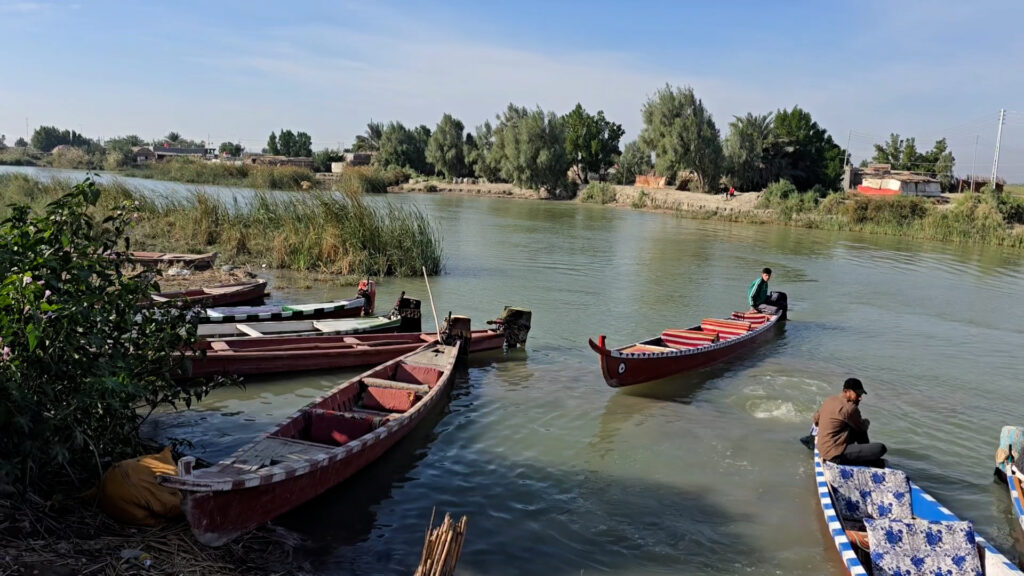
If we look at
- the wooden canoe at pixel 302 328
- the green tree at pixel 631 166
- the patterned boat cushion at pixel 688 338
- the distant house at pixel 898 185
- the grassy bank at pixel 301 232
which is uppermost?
the green tree at pixel 631 166

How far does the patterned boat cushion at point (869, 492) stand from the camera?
688 centimetres

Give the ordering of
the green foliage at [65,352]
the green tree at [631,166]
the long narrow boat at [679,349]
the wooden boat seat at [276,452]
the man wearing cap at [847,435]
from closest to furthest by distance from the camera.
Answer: the green foliage at [65,352] → the wooden boat seat at [276,452] → the man wearing cap at [847,435] → the long narrow boat at [679,349] → the green tree at [631,166]

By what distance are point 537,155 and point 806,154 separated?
25240 millimetres

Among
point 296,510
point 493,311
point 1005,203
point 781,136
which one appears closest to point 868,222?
point 1005,203

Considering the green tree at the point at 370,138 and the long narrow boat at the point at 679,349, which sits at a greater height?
the green tree at the point at 370,138

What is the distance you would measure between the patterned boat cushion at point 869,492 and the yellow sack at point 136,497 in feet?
19.9

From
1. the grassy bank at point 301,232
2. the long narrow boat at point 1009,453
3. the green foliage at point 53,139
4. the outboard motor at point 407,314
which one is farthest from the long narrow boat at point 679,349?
the green foliage at point 53,139

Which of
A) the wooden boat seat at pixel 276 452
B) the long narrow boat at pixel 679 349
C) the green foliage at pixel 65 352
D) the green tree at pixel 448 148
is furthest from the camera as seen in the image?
the green tree at pixel 448 148

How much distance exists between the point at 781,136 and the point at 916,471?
6354cm

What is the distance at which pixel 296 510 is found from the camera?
6812mm

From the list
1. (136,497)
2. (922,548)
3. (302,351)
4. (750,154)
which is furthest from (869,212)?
(136,497)

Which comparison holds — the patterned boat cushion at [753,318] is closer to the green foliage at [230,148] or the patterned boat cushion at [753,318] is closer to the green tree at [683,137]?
the green tree at [683,137]

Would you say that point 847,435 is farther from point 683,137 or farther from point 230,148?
point 230,148

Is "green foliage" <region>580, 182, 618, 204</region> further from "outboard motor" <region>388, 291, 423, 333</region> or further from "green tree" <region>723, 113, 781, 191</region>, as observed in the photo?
"outboard motor" <region>388, 291, 423, 333</region>
